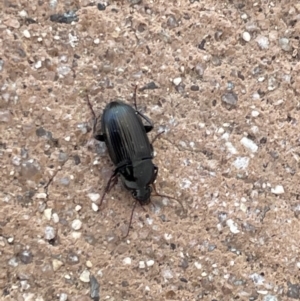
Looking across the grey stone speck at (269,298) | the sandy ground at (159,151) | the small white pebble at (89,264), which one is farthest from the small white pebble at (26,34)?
the grey stone speck at (269,298)

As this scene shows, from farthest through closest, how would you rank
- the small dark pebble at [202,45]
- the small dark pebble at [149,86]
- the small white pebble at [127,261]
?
1. the small dark pebble at [202,45]
2. the small dark pebble at [149,86]
3. the small white pebble at [127,261]

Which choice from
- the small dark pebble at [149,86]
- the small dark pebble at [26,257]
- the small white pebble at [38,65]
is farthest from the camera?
the small dark pebble at [149,86]

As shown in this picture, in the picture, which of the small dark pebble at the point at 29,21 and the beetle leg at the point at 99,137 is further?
the small dark pebble at the point at 29,21

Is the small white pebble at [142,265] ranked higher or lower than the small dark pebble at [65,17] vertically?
lower

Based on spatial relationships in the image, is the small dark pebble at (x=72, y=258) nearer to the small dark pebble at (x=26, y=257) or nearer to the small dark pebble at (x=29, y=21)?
the small dark pebble at (x=26, y=257)

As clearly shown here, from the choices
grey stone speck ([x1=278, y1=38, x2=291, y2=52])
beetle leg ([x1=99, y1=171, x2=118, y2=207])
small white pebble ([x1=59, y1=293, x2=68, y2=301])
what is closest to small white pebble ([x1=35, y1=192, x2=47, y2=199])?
beetle leg ([x1=99, y1=171, x2=118, y2=207])

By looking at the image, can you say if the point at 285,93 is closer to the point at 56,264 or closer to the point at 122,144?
the point at 122,144

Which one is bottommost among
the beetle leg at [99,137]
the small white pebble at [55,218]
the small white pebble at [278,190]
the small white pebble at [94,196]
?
the small white pebble at [55,218]

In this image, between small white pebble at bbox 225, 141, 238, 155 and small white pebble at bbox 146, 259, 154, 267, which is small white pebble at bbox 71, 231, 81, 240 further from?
small white pebble at bbox 225, 141, 238, 155

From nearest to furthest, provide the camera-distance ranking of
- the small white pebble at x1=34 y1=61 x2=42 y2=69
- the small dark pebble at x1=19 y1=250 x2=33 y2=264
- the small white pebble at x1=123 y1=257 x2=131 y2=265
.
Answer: the small dark pebble at x1=19 y1=250 x2=33 y2=264, the small white pebble at x1=123 y1=257 x2=131 y2=265, the small white pebble at x1=34 y1=61 x2=42 y2=69
